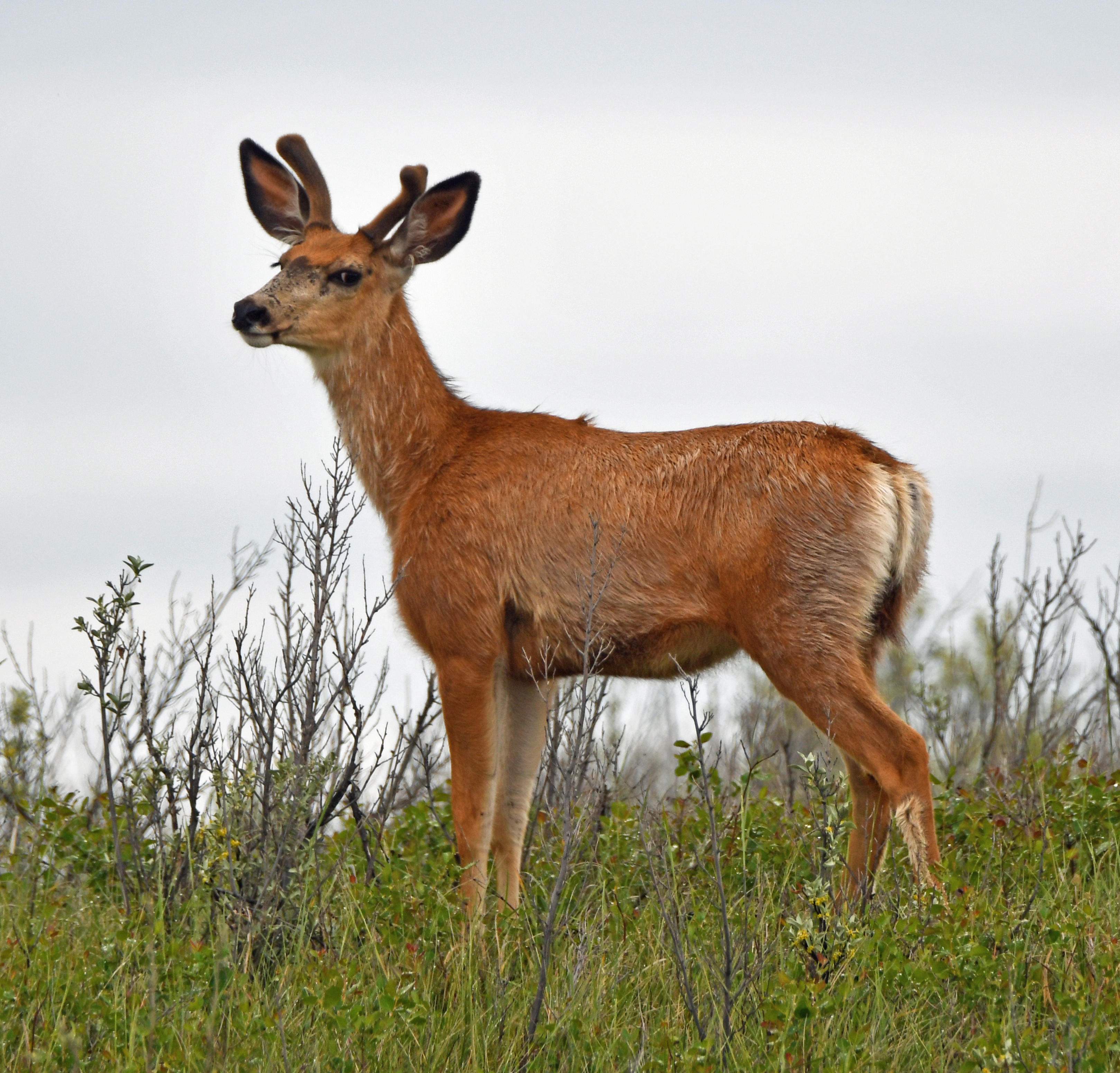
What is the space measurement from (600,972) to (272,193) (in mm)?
5299

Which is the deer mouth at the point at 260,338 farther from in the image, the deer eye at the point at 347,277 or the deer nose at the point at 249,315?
the deer eye at the point at 347,277

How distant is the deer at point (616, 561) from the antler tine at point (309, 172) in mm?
780

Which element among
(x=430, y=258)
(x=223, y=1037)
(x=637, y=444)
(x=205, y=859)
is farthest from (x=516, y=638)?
(x=223, y=1037)

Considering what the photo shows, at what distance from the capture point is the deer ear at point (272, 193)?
824 cm

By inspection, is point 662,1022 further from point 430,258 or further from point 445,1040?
point 430,258

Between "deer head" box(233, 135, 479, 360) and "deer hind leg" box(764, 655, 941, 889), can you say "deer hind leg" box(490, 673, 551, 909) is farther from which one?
"deer head" box(233, 135, 479, 360)

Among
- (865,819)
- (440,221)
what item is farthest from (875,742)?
(440,221)

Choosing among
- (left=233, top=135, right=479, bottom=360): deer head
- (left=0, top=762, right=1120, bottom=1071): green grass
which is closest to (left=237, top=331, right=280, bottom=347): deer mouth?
(left=233, top=135, right=479, bottom=360): deer head

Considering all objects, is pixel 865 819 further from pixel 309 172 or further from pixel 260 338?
pixel 309 172

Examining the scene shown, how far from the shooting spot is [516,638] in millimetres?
6609

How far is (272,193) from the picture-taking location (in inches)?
327

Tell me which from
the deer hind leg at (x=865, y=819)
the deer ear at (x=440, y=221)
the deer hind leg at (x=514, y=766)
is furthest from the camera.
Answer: the deer ear at (x=440, y=221)

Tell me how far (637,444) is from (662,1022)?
303cm

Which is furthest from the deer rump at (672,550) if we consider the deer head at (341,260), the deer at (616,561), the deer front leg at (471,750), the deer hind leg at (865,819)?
the deer head at (341,260)
